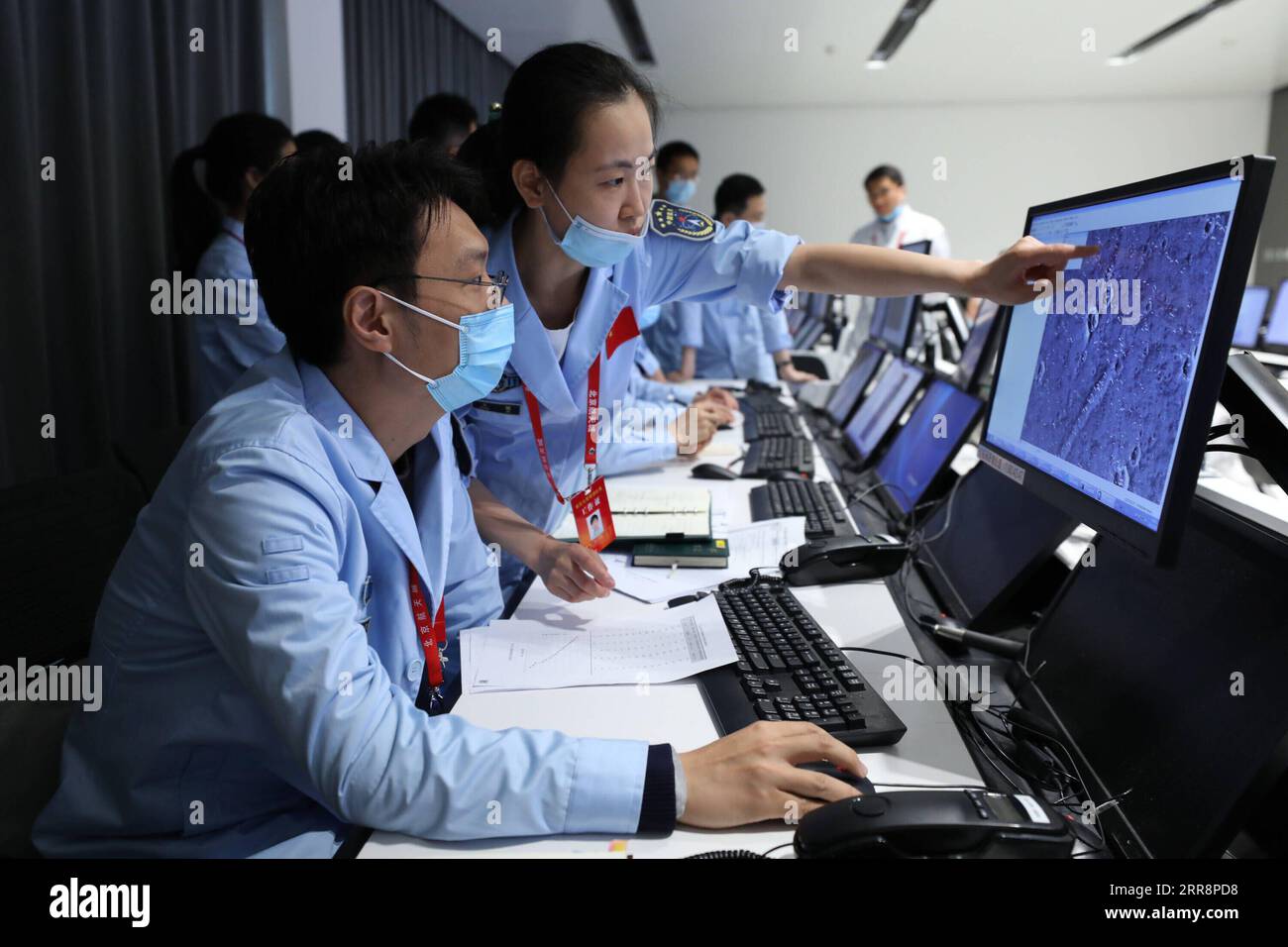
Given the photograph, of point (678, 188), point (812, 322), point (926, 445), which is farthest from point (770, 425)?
point (812, 322)

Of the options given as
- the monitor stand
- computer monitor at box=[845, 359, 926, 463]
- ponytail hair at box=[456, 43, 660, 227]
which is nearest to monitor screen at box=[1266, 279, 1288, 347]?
computer monitor at box=[845, 359, 926, 463]

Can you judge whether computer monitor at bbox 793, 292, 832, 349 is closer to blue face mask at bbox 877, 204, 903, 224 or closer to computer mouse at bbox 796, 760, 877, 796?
blue face mask at bbox 877, 204, 903, 224

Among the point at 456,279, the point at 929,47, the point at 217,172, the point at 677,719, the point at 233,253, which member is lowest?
the point at 677,719

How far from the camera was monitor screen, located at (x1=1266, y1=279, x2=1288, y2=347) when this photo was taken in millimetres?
3895

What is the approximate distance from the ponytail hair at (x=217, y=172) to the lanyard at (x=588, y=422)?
1.36 metres

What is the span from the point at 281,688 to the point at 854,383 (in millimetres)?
2424

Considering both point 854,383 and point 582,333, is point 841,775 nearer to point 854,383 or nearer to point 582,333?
point 582,333

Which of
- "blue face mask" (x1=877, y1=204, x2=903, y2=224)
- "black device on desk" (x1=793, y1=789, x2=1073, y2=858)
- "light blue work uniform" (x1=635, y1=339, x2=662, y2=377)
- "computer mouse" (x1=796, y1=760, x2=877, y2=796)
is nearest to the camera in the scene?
"black device on desk" (x1=793, y1=789, x2=1073, y2=858)

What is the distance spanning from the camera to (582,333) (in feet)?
4.99

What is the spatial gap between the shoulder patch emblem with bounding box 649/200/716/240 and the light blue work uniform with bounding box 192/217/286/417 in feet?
4.29

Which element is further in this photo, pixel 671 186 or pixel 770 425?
pixel 671 186

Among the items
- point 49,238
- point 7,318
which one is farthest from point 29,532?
point 49,238

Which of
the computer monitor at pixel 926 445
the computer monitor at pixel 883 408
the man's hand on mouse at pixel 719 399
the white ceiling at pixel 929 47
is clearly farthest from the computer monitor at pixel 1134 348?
the white ceiling at pixel 929 47
